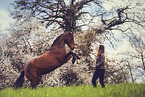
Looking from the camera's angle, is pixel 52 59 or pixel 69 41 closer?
pixel 52 59

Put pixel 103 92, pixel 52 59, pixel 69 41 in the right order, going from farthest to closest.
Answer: pixel 69 41
pixel 52 59
pixel 103 92

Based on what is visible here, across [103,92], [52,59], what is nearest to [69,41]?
[52,59]

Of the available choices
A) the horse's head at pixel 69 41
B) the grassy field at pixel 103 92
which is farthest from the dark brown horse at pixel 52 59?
the grassy field at pixel 103 92

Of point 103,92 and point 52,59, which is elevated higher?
point 52,59

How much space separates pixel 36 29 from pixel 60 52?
5.16 m

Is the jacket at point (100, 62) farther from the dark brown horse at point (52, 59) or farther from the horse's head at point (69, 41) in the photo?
the horse's head at point (69, 41)

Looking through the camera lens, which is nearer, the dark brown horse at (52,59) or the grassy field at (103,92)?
the grassy field at (103,92)

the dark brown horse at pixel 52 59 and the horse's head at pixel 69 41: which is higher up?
the horse's head at pixel 69 41

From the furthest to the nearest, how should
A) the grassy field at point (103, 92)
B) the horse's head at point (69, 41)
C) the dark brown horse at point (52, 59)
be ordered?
1. the horse's head at point (69, 41)
2. the dark brown horse at point (52, 59)
3. the grassy field at point (103, 92)

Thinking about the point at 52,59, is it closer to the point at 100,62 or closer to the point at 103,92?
the point at 100,62

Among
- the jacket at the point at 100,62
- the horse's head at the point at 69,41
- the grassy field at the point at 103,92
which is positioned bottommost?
the grassy field at the point at 103,92

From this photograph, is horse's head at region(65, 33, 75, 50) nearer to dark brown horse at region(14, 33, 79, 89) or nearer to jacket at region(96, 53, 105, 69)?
dark brown horse at region(14, 33, 79, 89)

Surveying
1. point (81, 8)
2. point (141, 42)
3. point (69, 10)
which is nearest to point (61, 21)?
point (69, 10)

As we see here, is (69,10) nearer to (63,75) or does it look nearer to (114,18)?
(114,18)
